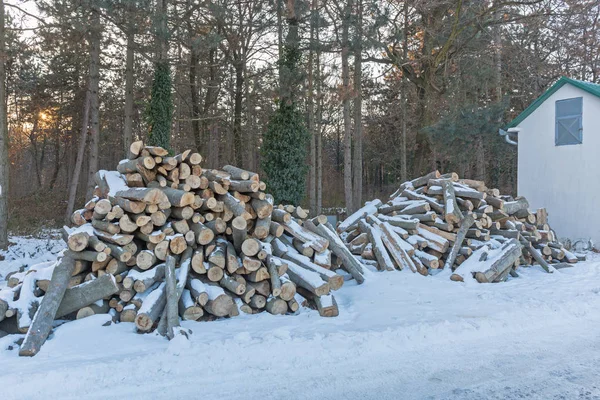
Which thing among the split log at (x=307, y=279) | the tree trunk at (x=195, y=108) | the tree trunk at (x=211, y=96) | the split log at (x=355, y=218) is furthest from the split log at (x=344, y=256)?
the tree trunk at (x=195, y=108)

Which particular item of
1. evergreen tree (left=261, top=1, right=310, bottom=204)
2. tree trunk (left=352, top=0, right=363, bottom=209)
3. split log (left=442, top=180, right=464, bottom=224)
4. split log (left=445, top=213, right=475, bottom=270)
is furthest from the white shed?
evergreen tree (left=261, top=1, right=310, bottom=204)

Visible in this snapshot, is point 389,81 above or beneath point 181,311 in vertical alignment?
above

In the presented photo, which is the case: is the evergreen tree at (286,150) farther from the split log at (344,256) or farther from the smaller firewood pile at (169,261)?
the smaller firewood pile at (169,261)

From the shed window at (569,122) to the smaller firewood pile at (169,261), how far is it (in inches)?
437

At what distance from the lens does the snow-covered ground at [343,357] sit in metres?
4.07

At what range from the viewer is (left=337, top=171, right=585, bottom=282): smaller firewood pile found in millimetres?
8914

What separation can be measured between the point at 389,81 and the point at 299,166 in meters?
11.4

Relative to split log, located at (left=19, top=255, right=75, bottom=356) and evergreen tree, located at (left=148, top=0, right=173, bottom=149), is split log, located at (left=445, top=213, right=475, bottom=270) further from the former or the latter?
evergreen tree, located at (left=148, top=0, right=173, bottom=149)

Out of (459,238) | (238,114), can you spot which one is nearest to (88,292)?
(459,238)

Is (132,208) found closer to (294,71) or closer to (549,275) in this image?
(549,275)

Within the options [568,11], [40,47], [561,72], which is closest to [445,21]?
[568,11]

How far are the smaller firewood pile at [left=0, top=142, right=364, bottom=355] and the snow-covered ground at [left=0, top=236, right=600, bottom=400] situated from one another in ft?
0.83

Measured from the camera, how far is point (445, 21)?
18.5 metres

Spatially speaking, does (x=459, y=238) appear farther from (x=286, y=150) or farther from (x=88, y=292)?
(x=286, y=150)
